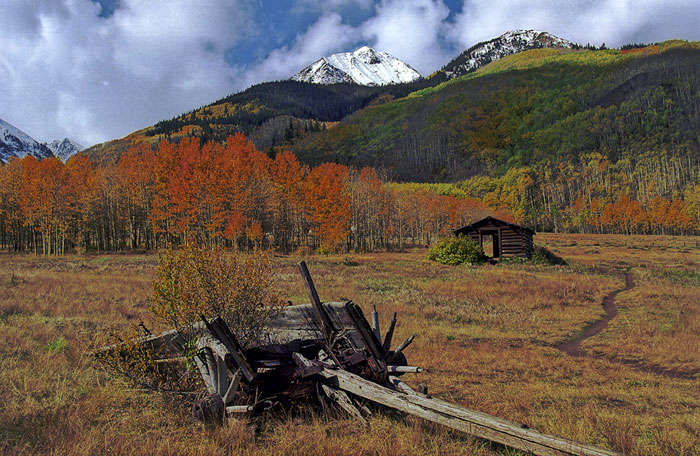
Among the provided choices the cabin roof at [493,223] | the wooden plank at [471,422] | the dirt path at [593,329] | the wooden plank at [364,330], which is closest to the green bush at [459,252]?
the cabin roof at [493,223]

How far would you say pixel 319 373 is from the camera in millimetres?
5273

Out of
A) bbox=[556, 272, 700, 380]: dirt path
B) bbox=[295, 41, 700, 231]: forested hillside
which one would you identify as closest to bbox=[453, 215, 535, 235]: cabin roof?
bbox=[556, 272, 700, 380]: dirt path

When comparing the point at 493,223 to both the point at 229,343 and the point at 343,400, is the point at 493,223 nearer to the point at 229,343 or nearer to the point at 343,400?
the point at 343,400

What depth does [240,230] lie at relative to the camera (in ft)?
152

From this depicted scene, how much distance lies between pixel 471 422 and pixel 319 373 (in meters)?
2.18

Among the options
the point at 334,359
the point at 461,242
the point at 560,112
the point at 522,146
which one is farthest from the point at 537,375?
the point at 560,112

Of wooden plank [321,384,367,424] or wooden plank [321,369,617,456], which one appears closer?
wooden plank [321,369,617,456]

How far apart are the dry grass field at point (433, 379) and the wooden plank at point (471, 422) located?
40 cm

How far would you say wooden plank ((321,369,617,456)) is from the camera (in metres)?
3.54

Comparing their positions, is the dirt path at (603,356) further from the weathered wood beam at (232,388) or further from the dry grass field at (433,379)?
the weathered wood beam at (232,388)

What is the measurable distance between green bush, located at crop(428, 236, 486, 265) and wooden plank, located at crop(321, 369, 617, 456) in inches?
Result: 1368

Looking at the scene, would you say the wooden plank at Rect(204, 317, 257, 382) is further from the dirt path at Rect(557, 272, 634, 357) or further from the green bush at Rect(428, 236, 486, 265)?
the green bush at Rect(428, 236, 486, 265)

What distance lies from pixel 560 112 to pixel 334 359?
232383mm

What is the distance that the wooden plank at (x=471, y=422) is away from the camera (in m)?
3.54
